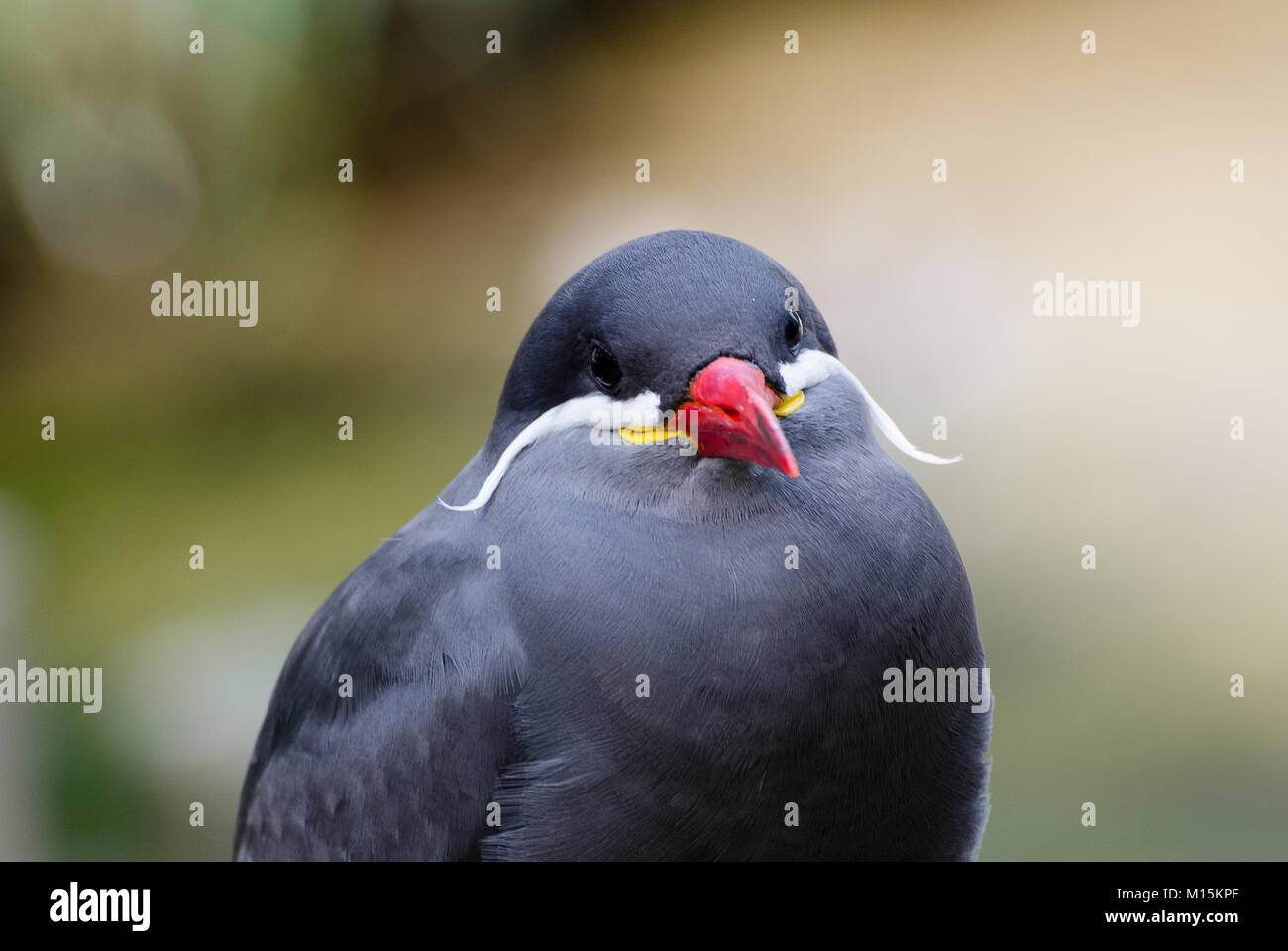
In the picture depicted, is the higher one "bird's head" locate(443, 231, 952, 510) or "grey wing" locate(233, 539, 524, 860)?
"bird's head" locate(443, 231, 952, 510)

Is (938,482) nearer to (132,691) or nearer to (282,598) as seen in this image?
(282,598)

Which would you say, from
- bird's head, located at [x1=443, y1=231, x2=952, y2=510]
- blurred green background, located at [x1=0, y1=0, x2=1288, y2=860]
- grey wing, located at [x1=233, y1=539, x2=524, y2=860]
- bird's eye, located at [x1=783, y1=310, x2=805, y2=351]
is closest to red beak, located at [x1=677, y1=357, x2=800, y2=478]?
bird's head, located at [x1=443, y1=231, x2=952, y2=510]

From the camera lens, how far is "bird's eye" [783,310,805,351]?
2.11 meters

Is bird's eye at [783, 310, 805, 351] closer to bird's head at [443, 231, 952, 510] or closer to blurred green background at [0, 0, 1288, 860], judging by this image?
bird's head at [443, 231, 952, 510]

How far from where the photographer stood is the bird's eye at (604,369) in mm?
2080

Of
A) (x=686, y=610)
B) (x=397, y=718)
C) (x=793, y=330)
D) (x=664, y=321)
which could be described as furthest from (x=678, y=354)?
(x=397, y=718)

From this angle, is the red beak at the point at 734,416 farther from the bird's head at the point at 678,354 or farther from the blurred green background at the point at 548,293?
the blurred green background at the point at 548,293

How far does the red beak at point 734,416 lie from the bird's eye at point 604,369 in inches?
5.6

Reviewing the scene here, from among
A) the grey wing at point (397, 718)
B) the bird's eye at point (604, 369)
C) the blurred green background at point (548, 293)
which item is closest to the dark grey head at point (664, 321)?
the bird's eye at point (604, 369)

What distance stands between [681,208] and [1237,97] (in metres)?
2.62

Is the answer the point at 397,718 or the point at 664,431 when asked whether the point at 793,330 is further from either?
the point at 397,718

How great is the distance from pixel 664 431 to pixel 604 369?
5.9 inches

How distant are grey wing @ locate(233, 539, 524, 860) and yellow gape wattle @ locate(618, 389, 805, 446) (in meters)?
0.35

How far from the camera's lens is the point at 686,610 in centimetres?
203
